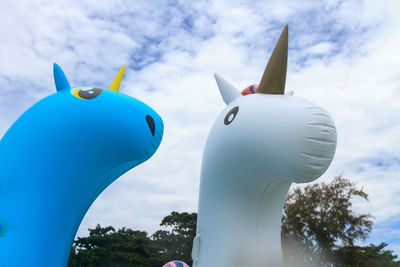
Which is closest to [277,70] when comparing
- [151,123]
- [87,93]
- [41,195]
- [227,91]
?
[227,91]

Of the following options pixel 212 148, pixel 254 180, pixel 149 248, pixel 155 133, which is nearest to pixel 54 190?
→ pixel 155 133

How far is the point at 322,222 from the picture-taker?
1404 cm

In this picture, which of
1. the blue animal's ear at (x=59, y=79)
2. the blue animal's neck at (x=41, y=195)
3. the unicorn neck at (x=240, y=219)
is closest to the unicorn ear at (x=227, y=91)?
the unicorn neck at (x=240, y=219)

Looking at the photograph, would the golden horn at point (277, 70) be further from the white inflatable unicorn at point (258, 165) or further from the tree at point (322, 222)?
the tree at point (322, 222)

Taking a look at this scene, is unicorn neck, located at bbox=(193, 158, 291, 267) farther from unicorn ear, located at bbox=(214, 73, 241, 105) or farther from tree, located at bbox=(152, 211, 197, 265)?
tree, located at bbox=(152, 211, 197, 265)

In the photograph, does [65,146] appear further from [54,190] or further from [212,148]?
[212,148]

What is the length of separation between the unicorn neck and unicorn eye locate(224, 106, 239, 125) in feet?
1.31

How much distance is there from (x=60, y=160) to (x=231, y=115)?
5.28ft

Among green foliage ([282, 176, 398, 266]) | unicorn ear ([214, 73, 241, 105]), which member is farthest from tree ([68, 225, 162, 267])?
unicorn ear ([214, 73, 241, 105])

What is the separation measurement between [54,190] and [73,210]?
0.89ft

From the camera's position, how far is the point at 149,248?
13.3m

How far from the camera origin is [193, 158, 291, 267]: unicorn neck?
11.0 feet

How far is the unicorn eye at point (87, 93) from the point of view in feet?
11.7

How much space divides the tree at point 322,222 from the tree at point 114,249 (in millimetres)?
5060
